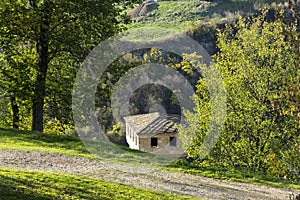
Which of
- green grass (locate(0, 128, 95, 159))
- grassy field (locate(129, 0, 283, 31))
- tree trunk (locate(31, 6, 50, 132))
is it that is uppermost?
grassy field (locate(129, 0, 283, 31))

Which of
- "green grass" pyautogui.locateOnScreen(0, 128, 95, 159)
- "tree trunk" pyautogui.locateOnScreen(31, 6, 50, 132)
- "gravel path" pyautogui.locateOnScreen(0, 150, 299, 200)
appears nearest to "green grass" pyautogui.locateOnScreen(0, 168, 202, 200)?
"gravel path" pyautogui.locateOnScreen(0, 150, 299, 200)

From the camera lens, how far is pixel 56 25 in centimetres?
1888

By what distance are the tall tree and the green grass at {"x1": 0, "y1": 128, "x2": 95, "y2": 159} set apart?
2.13 meters

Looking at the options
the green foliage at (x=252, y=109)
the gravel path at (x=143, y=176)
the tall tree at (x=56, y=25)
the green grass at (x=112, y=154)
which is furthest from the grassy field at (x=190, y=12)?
the gravel path at (x=143, y=176)

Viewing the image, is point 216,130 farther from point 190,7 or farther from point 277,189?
point 190,7

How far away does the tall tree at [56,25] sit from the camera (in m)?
18.1

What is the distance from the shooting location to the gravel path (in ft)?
37.0

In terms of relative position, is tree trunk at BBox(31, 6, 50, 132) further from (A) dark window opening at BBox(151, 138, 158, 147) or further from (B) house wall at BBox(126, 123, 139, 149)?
(B) house wall at BBox(126, 123, 139, 149)

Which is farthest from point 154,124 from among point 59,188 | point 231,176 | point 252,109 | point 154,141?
point 59,188

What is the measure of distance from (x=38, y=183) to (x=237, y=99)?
46.5 feet

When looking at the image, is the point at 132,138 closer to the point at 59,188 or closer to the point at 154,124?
the point at 154,124

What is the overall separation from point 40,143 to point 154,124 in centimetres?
1743

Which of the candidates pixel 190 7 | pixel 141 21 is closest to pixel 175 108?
pixel 141 21

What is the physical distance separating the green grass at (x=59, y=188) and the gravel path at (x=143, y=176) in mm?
770
